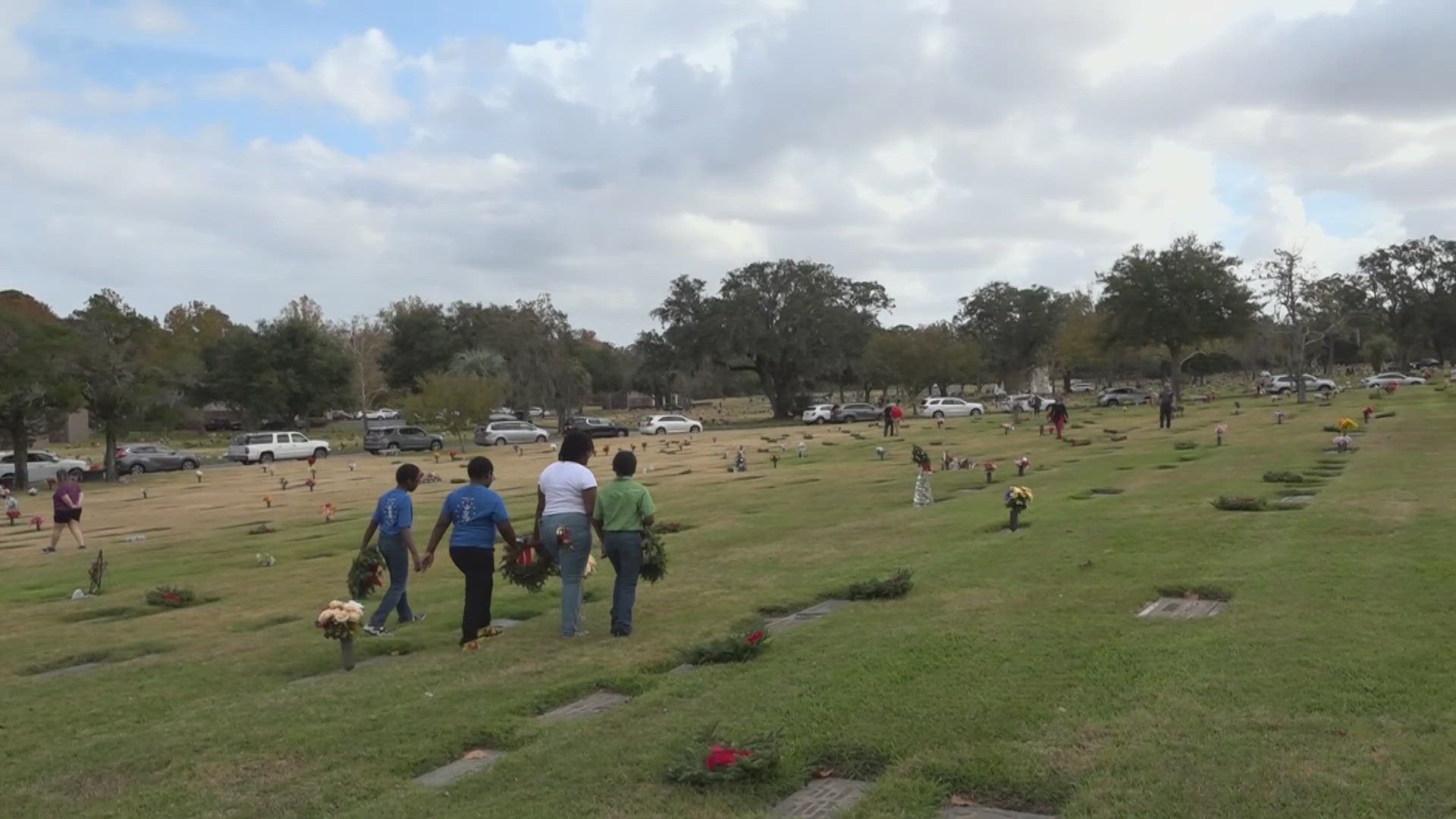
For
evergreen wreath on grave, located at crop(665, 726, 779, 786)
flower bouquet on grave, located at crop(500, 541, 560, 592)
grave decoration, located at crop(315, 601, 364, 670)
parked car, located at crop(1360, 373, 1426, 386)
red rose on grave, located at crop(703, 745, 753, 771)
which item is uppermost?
parked car, located at crop(1360, 373, 1426, 386)

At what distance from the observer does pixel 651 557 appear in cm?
847

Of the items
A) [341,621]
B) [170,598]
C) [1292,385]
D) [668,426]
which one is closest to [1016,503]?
[341,621]

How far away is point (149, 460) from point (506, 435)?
17.2m

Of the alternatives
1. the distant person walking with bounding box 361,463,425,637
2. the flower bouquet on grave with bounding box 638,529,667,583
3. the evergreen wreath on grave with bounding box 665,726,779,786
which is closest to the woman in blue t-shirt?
the flower bouquet on grave with bounding box 638,529,667,583

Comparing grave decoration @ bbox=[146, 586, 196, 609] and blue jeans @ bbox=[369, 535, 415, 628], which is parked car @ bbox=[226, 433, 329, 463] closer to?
grave decoration @ bbox=[146, 586, 196, 609]

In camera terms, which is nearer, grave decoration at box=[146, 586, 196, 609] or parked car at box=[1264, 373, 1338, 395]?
grave decoration at box=[146, 586, 196, 609]

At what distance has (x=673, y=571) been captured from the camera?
39.3 ft

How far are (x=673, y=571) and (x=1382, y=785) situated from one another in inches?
329

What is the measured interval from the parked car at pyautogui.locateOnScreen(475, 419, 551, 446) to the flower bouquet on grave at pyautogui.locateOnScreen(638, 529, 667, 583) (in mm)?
48847

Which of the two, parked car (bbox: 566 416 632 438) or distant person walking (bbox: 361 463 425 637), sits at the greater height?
distant person walking (bbox: 361 463 425 637)

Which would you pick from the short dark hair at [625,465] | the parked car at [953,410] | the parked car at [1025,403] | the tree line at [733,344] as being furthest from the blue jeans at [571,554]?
the parked car at [953,410]

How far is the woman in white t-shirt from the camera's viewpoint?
8.34 m

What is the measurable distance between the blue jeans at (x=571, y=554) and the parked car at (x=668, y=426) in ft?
173

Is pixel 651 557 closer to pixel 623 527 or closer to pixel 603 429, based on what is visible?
pixel 623 527
